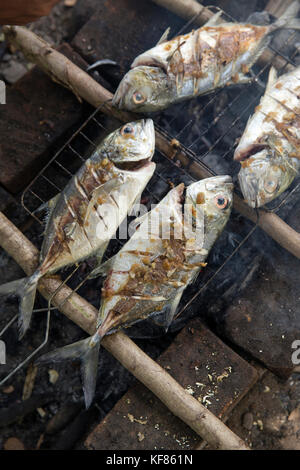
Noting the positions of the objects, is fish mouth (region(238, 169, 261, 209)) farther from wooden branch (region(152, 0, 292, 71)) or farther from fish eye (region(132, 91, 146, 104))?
wooden branch (region(152, 0, 292, 71))

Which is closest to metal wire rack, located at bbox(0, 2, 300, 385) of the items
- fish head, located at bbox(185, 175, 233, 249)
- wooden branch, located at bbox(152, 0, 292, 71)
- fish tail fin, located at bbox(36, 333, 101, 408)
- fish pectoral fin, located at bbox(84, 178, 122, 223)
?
wooden branch, located at bbox(152, 0, 292, 71)

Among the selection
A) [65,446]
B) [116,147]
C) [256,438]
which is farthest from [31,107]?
[256,438]

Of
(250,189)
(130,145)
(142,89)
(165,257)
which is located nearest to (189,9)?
(142,89)

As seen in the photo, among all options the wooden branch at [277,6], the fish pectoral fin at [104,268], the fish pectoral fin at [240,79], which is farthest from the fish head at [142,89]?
the wooden branch at [277,6]

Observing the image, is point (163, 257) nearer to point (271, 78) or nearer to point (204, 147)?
point (204, 147)

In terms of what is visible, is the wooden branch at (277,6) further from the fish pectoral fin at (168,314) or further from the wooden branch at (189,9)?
the fish pectoral fin at (168,314)
